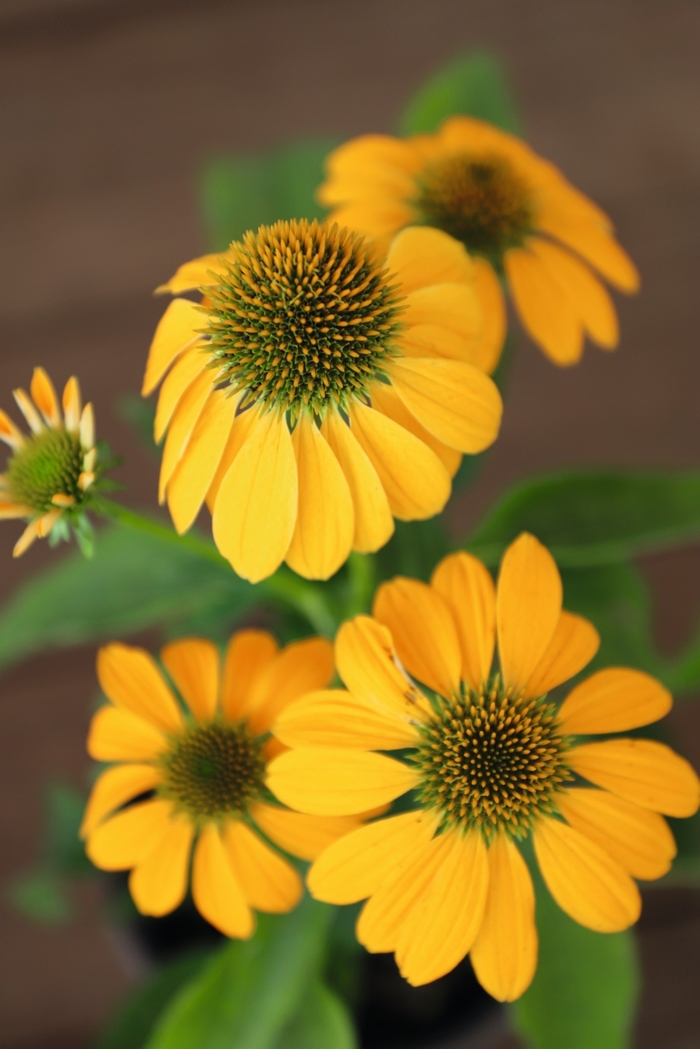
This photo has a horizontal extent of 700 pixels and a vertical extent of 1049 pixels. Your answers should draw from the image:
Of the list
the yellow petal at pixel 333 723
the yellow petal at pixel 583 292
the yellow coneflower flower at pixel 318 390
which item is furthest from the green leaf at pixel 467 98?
the yellow petal at pixel 333 723

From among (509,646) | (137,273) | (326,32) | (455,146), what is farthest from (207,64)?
(509,646)

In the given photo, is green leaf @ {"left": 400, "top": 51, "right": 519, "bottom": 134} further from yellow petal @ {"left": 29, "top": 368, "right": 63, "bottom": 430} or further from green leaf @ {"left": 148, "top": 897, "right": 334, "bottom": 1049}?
green leaf @ {"left": 148, "top": 897, "right": 334, "bottom": 1049}

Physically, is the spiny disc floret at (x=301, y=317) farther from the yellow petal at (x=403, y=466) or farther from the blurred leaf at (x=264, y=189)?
the blurred leaf at (x=264, y=189)

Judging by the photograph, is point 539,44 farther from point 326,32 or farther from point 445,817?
point 445,817

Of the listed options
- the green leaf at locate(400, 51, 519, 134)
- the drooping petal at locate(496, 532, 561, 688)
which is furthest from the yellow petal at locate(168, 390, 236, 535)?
the green leaf at locate(400, 51, 519, 134)

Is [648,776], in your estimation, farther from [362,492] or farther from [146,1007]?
[146,1007]

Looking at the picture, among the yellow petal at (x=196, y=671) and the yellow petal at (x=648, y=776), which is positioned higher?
the yellow petal at (x=196, y=671)
